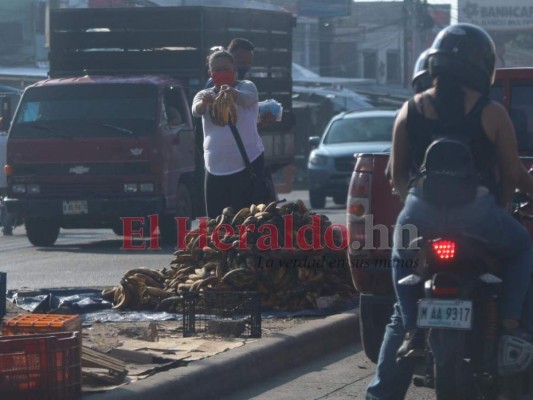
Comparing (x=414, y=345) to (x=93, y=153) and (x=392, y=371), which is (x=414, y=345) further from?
(x=93, y=153)

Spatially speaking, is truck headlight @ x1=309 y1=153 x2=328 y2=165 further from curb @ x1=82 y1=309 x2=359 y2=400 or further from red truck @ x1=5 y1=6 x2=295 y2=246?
curb @ x1=82 y1=309 x2=359 y2=400

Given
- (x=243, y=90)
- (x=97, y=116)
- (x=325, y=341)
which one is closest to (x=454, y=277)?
(x=325, y=341)

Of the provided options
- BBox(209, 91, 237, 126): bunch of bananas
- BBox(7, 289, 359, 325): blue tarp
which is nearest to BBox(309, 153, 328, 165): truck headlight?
BBox(209, 91, 237, 126): bunch of bananas

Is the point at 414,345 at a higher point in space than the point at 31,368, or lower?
higher

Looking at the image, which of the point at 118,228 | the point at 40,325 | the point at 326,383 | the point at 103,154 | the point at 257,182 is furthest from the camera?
the point at 118,228

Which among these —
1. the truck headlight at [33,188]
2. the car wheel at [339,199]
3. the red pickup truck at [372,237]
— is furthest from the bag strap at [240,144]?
the car wheel at [339,199]

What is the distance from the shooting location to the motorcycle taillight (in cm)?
498

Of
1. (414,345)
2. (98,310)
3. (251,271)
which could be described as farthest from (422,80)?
(98,310)

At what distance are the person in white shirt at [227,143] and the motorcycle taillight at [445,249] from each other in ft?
14.9

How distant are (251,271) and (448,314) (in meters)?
3.87

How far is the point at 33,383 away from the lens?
5.55 meters

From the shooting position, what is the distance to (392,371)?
17.5 feet

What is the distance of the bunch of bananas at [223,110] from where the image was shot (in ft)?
30.4

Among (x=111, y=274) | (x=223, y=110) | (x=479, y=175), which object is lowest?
(x=111, y=274)
